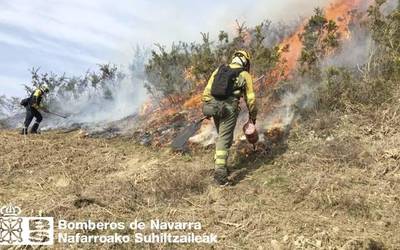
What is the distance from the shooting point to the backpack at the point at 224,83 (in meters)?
6.96

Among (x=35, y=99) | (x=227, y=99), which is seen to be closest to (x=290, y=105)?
(x=227, y=99)

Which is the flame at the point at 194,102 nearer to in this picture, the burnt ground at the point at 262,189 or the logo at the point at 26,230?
the burnt ground at the point at 262,189

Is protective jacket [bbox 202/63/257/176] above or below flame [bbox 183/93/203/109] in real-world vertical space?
below

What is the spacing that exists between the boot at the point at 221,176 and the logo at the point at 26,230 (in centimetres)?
221

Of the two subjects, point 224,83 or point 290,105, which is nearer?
point 224,83

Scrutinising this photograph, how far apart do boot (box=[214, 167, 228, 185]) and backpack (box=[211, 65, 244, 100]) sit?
3.46ft

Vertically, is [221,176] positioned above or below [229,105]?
below

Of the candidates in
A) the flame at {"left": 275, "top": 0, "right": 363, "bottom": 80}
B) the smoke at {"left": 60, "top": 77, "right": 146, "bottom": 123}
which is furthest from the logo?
the smoke at {"left": 60, "top": 77, "right": 146, "bottom": 123}

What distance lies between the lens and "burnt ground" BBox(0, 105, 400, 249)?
16.7 ft

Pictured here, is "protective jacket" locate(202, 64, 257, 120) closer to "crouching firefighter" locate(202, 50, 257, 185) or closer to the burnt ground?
"crouching firefighter" locate(202, 50, 257, 185)

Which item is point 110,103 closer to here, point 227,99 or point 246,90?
point 227,99

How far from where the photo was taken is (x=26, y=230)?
217 inches

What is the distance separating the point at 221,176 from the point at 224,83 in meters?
1.31

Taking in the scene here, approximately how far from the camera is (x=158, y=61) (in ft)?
40.5
